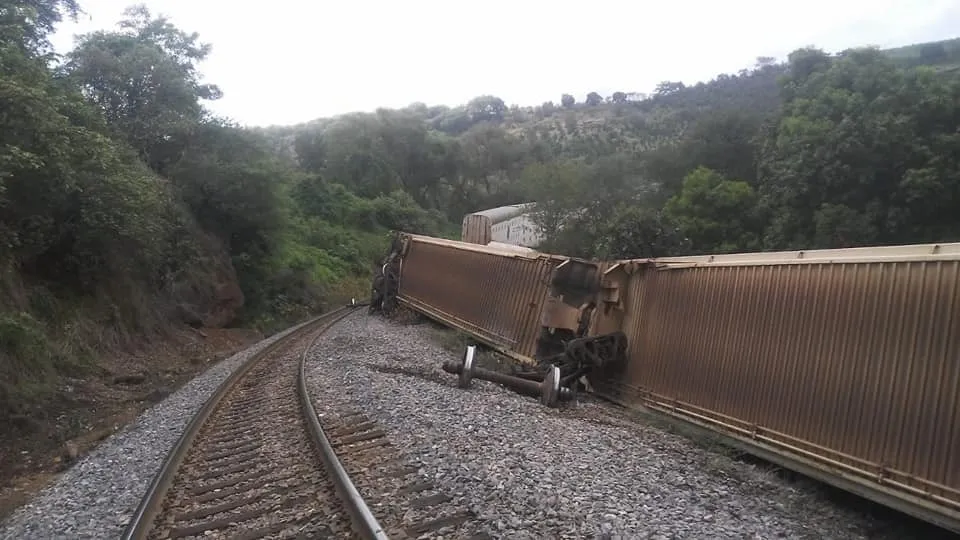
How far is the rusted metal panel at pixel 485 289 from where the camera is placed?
14039 millimetres

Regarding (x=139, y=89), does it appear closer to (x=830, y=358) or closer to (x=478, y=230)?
(x=478, y=230)

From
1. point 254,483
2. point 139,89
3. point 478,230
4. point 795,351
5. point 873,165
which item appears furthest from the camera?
point 478,230

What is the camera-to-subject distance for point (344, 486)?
578 centimetres

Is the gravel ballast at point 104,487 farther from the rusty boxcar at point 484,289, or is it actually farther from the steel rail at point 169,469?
the rusty boxcar at point 484,289

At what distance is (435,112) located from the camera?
176500mm

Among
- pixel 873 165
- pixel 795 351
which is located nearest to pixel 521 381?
pixel 795 351

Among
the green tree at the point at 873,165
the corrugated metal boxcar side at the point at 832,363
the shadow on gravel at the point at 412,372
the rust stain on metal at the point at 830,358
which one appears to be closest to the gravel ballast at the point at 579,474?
the corrugated metal boxcar side at the point at 832,363

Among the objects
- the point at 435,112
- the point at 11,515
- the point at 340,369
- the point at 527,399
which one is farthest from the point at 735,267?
the point at 435,112

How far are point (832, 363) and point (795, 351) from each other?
61cm

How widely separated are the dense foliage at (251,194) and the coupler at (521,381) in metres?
6.61

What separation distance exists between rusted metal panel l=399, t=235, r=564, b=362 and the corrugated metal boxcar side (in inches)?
146

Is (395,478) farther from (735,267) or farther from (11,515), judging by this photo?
(735,267)

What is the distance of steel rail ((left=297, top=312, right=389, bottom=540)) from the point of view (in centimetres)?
491

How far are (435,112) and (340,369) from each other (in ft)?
557
